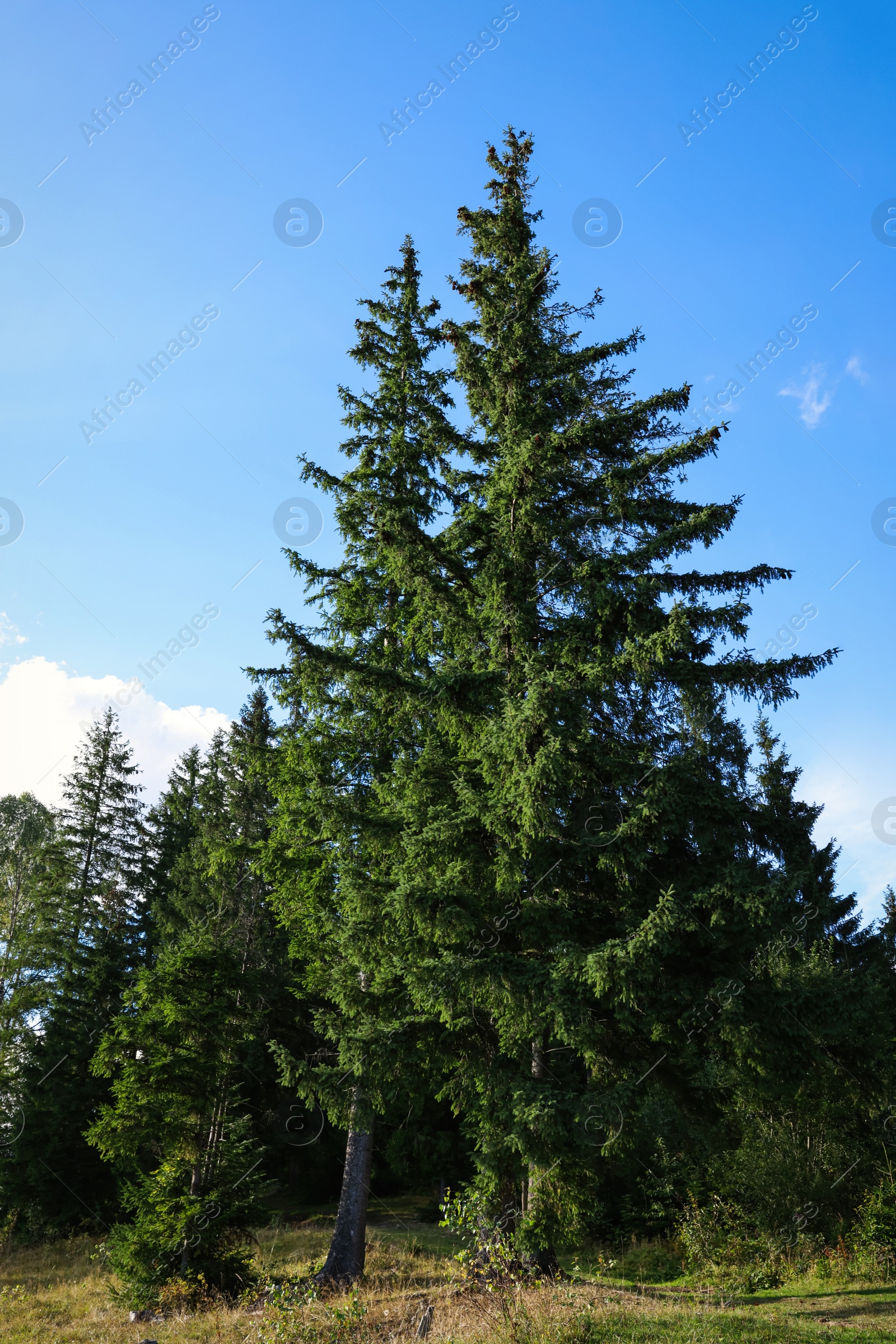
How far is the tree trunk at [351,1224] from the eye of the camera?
12.1m

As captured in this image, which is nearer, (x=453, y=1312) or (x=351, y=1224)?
(x=453, y=1312)

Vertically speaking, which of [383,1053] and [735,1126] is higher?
[383,1053]

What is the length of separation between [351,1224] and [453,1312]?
4.64 metres

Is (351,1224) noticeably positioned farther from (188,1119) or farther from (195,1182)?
(188,1119)

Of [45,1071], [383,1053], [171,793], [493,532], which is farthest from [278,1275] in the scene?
[171,793]

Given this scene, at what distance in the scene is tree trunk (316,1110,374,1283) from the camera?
12086 millimetres

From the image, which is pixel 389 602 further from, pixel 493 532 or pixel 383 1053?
pixel 383 1053

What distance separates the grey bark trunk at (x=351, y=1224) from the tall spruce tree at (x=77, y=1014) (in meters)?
9.95

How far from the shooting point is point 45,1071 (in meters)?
21.8

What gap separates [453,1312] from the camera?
8.48 m

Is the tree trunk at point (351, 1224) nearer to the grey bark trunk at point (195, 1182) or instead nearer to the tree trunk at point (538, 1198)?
the grey bark trunk at point (195, 1182)

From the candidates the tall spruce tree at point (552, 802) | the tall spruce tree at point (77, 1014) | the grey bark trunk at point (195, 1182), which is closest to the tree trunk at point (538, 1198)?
the tall spruce tree at point (552, 802)

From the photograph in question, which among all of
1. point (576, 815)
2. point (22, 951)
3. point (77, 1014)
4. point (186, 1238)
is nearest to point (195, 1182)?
point (186, 1238)

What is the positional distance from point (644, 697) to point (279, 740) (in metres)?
7.01
